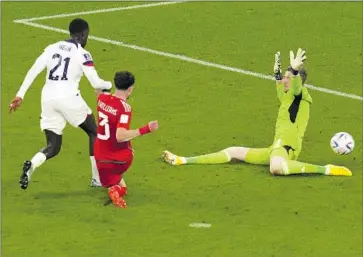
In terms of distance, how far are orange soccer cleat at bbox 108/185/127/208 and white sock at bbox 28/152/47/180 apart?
114 cm

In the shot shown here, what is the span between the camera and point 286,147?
22.5 m

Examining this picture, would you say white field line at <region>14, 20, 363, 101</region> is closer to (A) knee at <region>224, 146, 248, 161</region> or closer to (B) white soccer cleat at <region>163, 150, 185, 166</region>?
(A) knee at <region>224, 146, 248, 161</region>

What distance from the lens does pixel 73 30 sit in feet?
71.8

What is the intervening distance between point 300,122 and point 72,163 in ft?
11.2

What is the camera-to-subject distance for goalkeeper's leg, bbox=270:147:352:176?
22.2 metres

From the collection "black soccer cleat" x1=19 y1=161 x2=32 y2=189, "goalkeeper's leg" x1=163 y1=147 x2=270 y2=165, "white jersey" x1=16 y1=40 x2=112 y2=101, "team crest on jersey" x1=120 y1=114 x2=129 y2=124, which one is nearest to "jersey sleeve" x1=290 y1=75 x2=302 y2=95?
"goalkeeper's leg" x1=163 y1=147 x2=270 y2=165

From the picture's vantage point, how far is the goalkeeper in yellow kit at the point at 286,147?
22244 mm

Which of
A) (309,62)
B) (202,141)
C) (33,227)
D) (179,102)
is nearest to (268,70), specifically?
(309,62)

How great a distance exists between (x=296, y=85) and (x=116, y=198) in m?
3.24

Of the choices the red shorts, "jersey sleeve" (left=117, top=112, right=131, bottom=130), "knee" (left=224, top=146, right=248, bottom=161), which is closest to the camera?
"jersey sleeve" (left=117, top=112, right=131, bottom=130)

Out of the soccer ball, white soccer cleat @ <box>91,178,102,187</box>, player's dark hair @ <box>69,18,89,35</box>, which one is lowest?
white soccer cleat @ <box>91,178,102,187</box>

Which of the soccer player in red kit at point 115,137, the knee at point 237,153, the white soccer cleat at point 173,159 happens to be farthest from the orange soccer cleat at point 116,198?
the knee at point 237,153

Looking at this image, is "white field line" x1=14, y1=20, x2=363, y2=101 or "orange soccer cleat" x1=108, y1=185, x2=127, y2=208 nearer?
"orange soccer cleat" x1=108, y1=185, x2=127, y2=208

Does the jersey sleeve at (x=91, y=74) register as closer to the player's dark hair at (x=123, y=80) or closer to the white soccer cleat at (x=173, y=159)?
the player's dark hair at (x=123, y=80)
